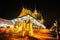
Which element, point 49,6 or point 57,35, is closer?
point 57,35

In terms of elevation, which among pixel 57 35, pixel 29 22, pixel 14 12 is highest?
pixel 14 12

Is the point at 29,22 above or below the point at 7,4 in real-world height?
below

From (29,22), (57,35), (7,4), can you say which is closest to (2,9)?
(7,4)

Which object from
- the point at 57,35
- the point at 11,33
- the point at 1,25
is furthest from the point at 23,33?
the point at 57,35

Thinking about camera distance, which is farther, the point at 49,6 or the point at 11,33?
the point at 49,6

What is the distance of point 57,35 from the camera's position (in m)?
5.36

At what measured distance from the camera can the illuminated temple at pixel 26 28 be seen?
5141 mm

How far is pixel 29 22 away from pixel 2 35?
0.92 meters

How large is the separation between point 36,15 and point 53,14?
0.57 meters

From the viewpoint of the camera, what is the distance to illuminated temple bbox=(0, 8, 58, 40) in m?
5.14

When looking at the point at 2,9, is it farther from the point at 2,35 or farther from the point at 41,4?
the point at 41,4

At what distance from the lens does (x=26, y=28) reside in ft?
17.3

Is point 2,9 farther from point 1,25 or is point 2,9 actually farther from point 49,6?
point 49,6

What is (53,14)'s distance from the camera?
5723 mm
